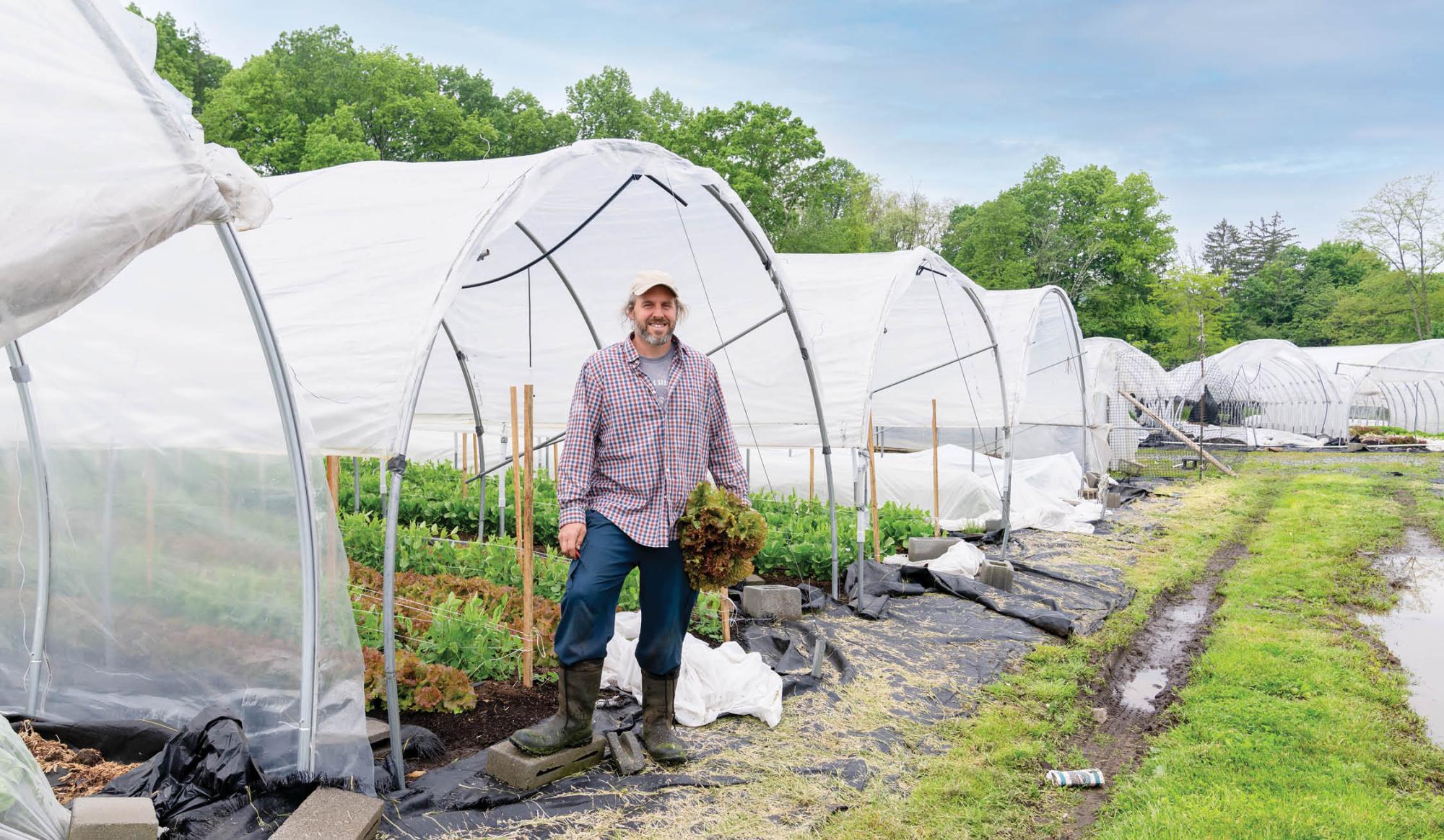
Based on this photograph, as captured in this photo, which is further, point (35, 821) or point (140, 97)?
point (35, 821)

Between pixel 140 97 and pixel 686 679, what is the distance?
3.41 metres

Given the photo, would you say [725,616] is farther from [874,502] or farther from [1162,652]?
[1162,652]

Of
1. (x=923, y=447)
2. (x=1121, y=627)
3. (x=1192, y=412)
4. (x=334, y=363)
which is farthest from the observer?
(x=1192, y=412)

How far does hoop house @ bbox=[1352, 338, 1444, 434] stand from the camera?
29.8m

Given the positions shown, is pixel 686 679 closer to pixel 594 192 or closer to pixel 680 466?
pixel 680 466

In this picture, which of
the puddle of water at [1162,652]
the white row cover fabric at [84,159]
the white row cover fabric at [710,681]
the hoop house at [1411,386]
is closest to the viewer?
the white row cover fabric at [84,159]

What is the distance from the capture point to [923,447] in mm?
17750

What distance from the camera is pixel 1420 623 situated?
6.98 meters

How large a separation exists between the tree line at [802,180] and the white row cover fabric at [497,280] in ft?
61.6

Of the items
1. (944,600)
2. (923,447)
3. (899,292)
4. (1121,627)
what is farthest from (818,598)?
(923,447)

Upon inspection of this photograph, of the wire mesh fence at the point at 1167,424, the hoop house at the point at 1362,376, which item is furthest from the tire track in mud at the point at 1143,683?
the hoop house at the point at 1362,376

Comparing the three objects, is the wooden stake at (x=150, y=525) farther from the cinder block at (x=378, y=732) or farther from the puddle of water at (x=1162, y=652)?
the puddle of water at (x=1162, y=652)

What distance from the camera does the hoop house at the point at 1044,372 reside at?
11180 mm

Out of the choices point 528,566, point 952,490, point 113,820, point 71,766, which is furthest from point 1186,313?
point 113,820
